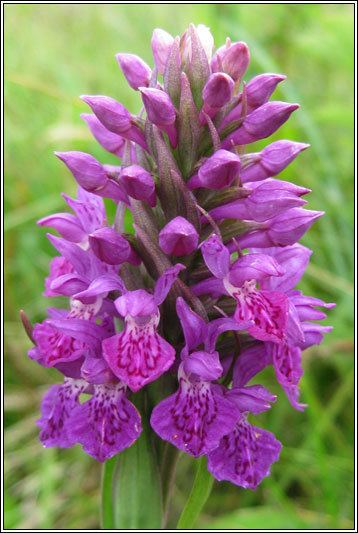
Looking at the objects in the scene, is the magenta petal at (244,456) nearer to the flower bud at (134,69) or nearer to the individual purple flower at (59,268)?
the individual purple flower at (59,268)

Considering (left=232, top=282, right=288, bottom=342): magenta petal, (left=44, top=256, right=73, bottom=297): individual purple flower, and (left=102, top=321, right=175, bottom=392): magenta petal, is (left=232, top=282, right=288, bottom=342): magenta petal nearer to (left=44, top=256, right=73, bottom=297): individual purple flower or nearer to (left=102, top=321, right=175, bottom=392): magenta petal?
(left=102, top=321, right=175, bottom=392): magenta petal

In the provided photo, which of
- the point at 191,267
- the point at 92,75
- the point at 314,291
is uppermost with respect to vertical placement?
the point at 92,75

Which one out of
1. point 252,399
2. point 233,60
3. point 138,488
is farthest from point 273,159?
point 138,488

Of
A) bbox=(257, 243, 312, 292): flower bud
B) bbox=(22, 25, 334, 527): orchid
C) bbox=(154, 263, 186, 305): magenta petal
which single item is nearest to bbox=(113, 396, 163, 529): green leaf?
bbox=(22, 25, 334, 527): orchid

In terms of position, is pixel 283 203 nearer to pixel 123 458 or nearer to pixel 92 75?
pixel 123 458

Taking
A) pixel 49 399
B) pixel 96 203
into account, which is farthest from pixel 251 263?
pixel 49 399

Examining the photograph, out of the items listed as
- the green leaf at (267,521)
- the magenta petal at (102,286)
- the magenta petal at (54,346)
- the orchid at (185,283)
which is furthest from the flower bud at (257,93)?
the green leaf at (267,521)

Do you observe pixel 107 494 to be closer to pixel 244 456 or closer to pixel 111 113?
pixel 244 456
